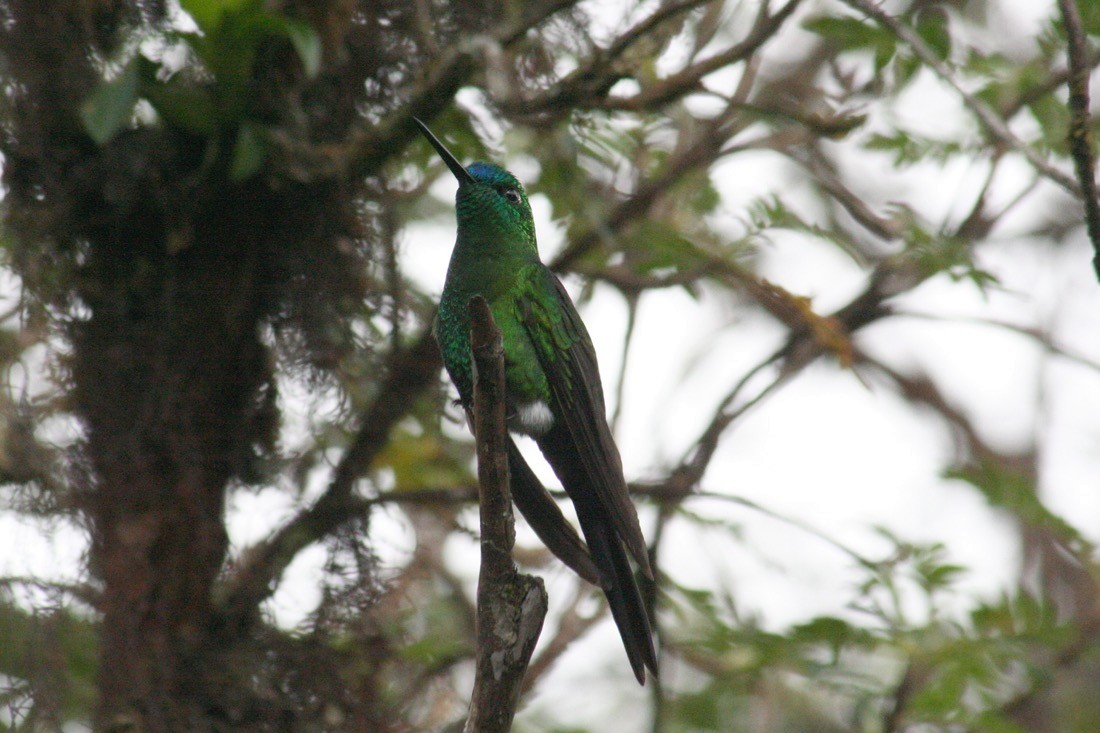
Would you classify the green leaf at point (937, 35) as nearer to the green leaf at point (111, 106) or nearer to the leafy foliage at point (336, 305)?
the leafy foliage at point (336, 305)

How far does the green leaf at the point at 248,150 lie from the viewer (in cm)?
305

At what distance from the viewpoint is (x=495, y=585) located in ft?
7.26

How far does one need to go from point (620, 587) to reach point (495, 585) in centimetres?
103

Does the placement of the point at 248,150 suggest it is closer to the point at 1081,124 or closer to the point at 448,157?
the point at 448,157

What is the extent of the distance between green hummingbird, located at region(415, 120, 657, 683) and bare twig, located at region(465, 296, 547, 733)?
875 millimetres

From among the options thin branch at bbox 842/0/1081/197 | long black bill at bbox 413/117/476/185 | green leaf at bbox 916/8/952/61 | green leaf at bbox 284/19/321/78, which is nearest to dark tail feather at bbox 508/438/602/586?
long black bill at bbox 413/117/476/185

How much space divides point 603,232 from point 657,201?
25.7 inches

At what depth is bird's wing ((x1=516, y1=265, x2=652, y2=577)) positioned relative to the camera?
319 cm

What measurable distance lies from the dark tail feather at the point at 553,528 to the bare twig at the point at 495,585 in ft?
2.70

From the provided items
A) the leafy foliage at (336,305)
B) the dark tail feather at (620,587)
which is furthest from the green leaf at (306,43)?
the dark tail feather at (620,587)

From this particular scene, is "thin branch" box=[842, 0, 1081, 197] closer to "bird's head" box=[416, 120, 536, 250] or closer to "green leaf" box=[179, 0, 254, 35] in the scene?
"bird's head" box=[416, 120, 536, 250]

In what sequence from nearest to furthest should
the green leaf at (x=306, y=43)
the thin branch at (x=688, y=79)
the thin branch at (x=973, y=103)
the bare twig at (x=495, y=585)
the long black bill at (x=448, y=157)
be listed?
the bare twig at (x=495, y=585) < the thin branch at (x=973, y=103) < the green leaf at (x=306, y=43) < the long black bill at (x=448, y=157) < the thin branch at (x=688, y=79)

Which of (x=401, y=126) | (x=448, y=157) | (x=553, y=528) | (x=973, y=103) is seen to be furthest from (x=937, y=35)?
Result: (x=553, y=528)

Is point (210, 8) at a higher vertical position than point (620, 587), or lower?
higher
